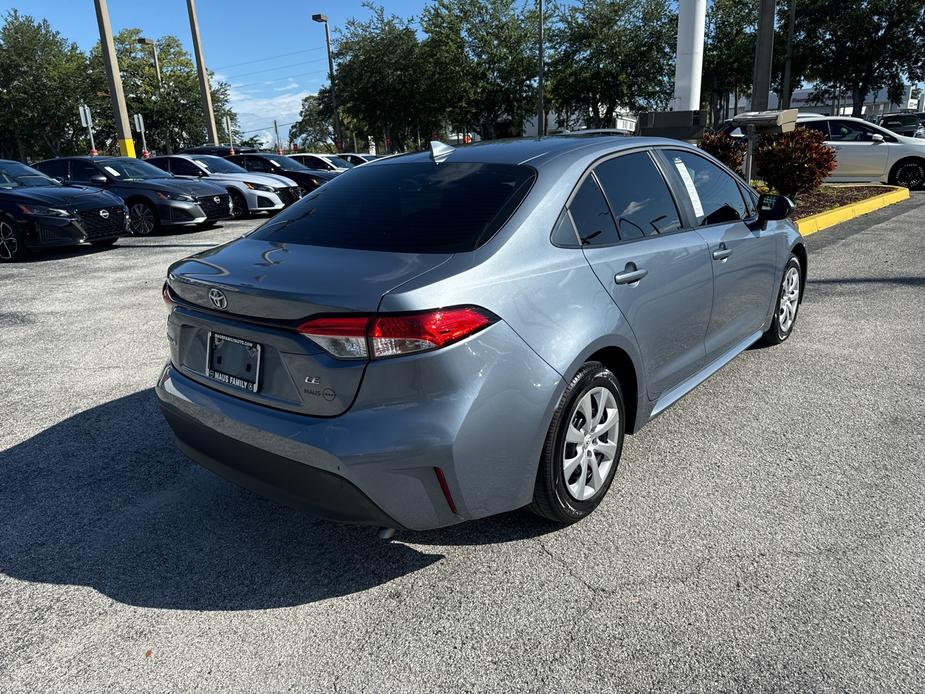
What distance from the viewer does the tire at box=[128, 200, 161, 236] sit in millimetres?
12219

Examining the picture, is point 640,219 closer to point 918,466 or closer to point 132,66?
point 918,466

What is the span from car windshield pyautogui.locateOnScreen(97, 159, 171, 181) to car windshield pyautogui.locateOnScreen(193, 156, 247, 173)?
1.66 m

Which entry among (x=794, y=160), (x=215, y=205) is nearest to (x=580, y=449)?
(x=794, y=160)

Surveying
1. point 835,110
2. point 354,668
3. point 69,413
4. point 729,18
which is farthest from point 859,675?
point 835,110

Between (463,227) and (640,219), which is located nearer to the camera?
(463,227)

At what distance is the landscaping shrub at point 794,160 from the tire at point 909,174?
17.8 ft

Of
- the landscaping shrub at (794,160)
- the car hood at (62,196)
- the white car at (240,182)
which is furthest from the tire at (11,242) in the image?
the landscaping shrub at (794,160)

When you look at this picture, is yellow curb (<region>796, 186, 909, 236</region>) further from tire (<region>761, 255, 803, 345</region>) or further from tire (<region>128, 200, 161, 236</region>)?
tire (<region>128, 200, 161, 236</region>)

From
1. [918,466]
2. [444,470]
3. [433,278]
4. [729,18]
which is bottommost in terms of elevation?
[918,466]

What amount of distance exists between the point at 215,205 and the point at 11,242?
3.50 m

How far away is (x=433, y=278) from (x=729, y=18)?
128ft

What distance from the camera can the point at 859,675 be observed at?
2.14 m

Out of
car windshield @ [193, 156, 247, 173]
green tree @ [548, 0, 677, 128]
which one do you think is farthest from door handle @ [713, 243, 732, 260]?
green tree @ [548, 0, 677, 128]

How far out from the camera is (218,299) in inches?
102
